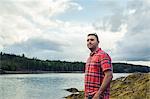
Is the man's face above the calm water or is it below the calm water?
above

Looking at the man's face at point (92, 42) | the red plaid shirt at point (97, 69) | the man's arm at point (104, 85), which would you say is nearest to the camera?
the man's arm at point (104, 85)

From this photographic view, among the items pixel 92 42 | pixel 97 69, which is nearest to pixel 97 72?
pixel 97 69

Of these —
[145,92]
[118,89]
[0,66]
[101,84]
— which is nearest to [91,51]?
[101,84]

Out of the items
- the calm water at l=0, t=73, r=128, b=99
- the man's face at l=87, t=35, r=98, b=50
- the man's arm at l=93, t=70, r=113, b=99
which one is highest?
the man's face at l=87, t=35, r=98, b=50

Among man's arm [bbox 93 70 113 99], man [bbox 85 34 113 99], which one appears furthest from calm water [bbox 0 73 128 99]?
man's arm [bbox 93 70 113 99]

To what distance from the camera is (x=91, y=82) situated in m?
6.22

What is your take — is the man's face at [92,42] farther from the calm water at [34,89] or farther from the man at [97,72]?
the calm water at [34,89]

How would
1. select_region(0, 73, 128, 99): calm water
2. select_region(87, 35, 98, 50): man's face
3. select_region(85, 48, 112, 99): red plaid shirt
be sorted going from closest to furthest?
select_region(85, 48, 112, 99): red plaid shirt, select_region(87, 35, 98, 50): man's face, select_region(0, 73, 128, 99): calm water

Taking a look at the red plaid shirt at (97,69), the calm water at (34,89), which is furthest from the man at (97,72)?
the calm water at (34,89)

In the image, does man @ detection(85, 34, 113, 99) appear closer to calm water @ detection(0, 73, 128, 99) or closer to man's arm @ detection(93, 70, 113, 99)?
man's arm @ detection(93, 70, 113, 99)

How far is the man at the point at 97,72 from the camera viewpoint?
5.98 meters

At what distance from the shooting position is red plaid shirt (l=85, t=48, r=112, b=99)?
19.8 ft

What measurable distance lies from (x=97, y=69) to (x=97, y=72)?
0.17ft

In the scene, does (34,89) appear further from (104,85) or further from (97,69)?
(104,85)
